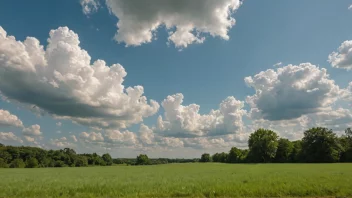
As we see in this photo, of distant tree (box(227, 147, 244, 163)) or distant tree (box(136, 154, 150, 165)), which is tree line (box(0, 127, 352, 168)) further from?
distant tree (box(136, 154, 150, 165))

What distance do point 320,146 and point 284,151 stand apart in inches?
654

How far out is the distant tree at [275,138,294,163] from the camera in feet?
362

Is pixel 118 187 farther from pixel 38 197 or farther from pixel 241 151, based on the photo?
pixel 241 151

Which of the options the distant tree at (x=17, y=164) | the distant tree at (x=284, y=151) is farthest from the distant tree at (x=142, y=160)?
the distant tree at (x=284, y=151)

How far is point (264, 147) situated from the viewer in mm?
110750

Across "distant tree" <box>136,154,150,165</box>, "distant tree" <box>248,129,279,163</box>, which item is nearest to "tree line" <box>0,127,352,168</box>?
"distant tree" <box>248,129,279,163</box>

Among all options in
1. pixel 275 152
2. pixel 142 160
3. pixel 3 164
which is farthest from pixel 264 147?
pixel 3 164

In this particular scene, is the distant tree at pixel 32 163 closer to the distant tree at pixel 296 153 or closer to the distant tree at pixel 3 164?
the distant tree at pixel 3 164

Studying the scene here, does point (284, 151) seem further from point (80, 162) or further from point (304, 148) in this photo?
point (80, 162)

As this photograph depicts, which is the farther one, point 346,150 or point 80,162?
point 80,162

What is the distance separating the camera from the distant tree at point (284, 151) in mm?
110394

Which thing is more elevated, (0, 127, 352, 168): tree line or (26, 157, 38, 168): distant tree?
(0, 127, 352, 168): tree line

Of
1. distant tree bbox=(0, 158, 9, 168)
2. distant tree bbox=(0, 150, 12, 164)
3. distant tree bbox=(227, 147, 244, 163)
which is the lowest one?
distant tree bbox=(0, 158, 9, 168)

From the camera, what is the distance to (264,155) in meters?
112
